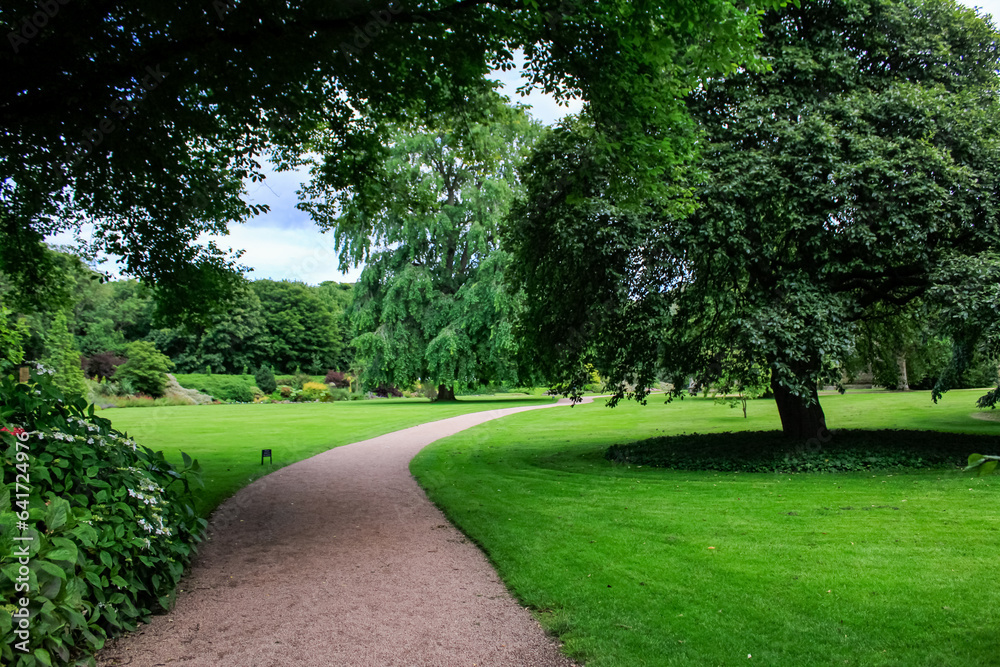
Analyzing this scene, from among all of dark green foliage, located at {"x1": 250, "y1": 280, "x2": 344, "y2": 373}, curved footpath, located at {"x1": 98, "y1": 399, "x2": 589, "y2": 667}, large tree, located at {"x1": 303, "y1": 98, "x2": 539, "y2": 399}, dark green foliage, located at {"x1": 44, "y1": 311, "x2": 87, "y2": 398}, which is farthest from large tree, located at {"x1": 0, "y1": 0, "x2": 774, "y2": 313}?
dark green foliage, located at {"x1": 250, "y1": 280, "x2": 344, "y2": 373}

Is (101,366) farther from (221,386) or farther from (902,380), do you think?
(902,380)

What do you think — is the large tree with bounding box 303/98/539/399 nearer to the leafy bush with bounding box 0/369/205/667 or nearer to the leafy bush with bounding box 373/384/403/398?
the leafy bush with bounding box 373/384/403/398

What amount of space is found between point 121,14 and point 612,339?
9359mm

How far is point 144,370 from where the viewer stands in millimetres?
34562

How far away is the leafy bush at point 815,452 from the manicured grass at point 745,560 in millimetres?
753

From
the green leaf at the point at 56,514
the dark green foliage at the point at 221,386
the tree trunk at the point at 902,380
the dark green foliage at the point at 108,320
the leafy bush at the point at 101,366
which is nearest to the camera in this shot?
the green leaf at the point at 56,514

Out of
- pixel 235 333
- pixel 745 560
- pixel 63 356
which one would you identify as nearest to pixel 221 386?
pixel 235 333

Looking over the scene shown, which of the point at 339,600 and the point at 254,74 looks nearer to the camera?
the point at 339,600

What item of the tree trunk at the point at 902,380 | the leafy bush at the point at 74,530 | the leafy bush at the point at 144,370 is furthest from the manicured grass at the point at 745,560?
the leafy bush at the point at 144,370

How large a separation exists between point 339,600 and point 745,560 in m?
3.71

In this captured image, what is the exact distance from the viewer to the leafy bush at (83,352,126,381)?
1359 inches

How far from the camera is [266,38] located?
6391mm

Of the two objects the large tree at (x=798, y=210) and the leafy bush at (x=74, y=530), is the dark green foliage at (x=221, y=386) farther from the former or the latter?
the leafy bush at (x=74, y=530)

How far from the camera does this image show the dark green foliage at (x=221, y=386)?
39312mm
